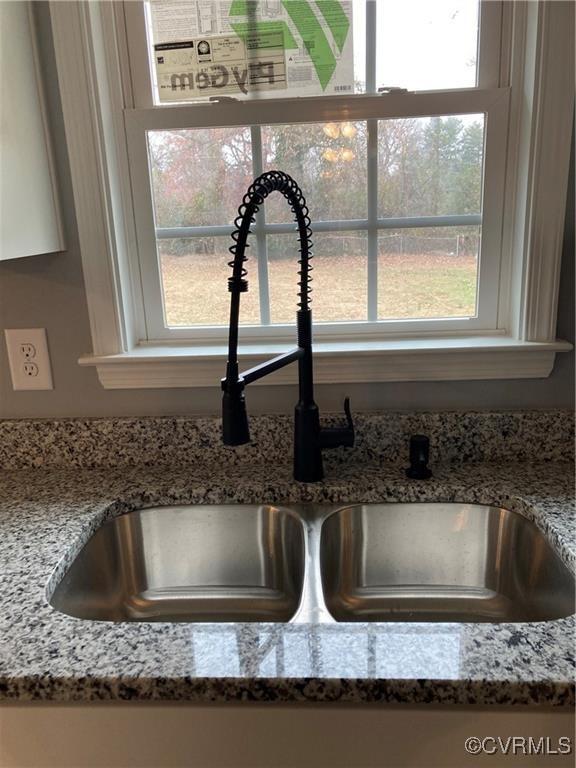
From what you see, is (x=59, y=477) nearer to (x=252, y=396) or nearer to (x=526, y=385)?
(x=252, y=396)

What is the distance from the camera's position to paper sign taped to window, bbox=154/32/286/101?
108 cm

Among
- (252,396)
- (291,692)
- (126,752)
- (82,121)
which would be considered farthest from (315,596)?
(82,121)

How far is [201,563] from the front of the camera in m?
1.07

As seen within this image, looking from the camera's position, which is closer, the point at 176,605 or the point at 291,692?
the point at 291,692

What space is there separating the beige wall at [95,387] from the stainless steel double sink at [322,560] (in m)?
0.23

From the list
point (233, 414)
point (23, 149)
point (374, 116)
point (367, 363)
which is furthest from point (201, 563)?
point (374, 116)

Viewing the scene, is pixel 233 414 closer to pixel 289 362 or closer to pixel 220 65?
pixel 289 362

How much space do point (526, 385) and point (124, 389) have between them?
0.82 metres

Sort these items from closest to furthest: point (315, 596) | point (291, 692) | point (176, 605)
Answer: point (291, 692) → point (315, 596) → point (176, 605)

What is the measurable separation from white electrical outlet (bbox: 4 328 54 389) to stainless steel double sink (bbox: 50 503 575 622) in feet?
1.20

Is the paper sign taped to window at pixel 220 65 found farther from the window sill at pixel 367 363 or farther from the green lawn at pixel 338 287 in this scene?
the window sill at pixel 367 363

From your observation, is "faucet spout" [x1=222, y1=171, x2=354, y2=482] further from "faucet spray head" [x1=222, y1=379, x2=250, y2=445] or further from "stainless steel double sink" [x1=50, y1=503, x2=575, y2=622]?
"stainless steel double sink" [x1=50, y1=503, x2=575, y2=622]

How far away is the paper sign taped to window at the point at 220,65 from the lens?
1083mm

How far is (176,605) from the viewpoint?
3.35ft
